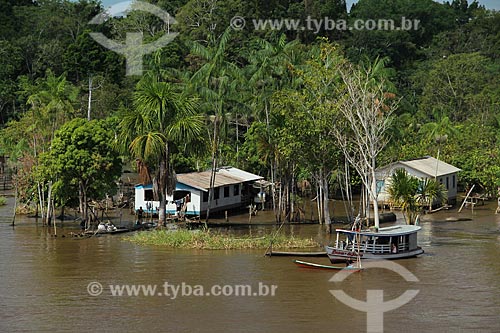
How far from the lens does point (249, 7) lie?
280 feet

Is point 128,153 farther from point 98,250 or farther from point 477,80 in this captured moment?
point 477,80

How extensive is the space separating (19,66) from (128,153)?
41217mm

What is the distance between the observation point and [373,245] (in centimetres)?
3531

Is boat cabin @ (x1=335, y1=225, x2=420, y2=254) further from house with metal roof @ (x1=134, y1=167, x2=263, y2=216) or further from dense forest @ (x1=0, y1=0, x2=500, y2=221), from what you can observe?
house with metal roof @ (x1=134, y1=167, x2=263, y2=216)

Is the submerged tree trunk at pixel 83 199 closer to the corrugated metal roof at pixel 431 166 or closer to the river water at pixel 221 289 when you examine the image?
the river water at pixel 221 289

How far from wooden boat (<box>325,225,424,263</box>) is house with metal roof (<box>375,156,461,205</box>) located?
15400 mm

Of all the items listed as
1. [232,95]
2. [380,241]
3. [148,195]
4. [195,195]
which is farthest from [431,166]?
[380,241]

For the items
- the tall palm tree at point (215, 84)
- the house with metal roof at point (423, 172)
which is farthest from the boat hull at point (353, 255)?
the house with metal roof at point (423, 172)

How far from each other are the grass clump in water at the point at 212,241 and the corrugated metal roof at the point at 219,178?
865 cm

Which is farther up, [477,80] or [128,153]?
[477,80]

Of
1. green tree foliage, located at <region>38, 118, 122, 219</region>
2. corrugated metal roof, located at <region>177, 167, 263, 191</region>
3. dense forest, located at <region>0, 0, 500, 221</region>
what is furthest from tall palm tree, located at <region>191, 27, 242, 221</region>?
green tree foliage, located at <region>38, 118, 122, 219</region>

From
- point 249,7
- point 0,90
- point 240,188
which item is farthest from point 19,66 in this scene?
point 240,188

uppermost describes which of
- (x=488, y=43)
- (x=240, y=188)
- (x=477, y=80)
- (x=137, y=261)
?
(x=488, y=43)

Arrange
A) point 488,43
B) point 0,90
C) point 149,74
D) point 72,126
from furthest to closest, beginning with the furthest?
point 488,43 < point 0,90 < point 149,74 < point 72,126
